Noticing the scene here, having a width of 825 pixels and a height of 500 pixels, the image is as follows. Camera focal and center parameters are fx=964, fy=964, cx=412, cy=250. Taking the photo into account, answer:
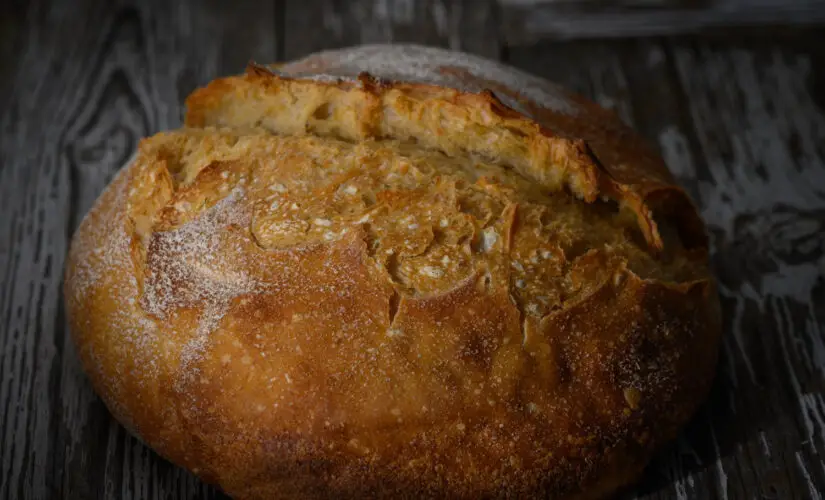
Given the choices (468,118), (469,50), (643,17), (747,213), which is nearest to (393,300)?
(468,118)

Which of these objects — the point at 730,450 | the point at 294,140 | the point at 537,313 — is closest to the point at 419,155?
the point at 294,140

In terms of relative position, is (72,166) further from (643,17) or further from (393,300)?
(643,17)

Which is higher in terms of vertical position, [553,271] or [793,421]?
[553,271]

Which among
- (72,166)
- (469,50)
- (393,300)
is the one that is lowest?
(393,300)

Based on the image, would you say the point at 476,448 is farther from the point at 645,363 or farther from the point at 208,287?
the point at 208,287

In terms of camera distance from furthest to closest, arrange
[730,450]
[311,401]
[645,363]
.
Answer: [730,450], [645,363], [311,401]

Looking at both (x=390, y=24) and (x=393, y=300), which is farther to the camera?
(x=390, y=24)

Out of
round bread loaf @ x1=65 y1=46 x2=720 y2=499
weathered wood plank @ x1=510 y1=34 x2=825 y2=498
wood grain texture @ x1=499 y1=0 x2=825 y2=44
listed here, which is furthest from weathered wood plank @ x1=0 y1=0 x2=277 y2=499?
weathered wood plank @ x1=510 y1=34 x2=825 y2=498

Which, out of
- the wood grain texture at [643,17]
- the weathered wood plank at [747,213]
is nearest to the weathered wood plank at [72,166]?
the wood grain texture at [643,17]
